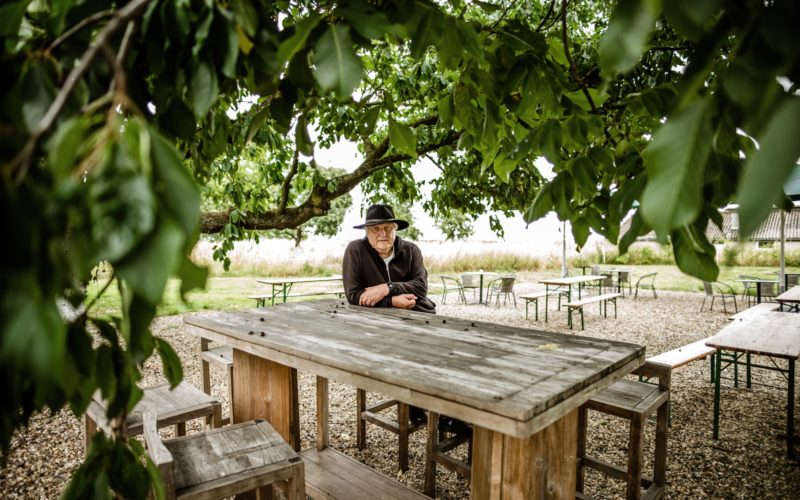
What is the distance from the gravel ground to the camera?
10.6ft

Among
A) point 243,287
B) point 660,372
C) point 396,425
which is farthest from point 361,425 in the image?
point 243,287

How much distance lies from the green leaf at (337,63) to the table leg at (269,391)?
8.02ft

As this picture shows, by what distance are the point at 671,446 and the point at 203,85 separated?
4.78 metres

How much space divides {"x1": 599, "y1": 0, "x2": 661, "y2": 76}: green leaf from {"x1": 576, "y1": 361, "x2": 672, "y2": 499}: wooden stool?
8.00ft

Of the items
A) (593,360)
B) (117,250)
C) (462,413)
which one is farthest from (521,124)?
(117,250)

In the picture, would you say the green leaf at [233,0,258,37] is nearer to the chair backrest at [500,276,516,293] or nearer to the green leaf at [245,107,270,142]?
the green leaf at [245,107,270,142]

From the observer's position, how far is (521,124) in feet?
6.27

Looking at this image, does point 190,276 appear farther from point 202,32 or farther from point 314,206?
point 314,206

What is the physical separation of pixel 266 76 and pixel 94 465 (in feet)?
2.63

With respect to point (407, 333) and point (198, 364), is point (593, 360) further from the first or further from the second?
point (198, 364)

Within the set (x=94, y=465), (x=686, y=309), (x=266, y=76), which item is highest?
(x=266, y=76)

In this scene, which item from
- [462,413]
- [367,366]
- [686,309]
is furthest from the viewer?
[686,309]

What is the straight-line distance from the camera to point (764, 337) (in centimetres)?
406

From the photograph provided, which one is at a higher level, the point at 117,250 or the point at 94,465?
the point at 117,250
